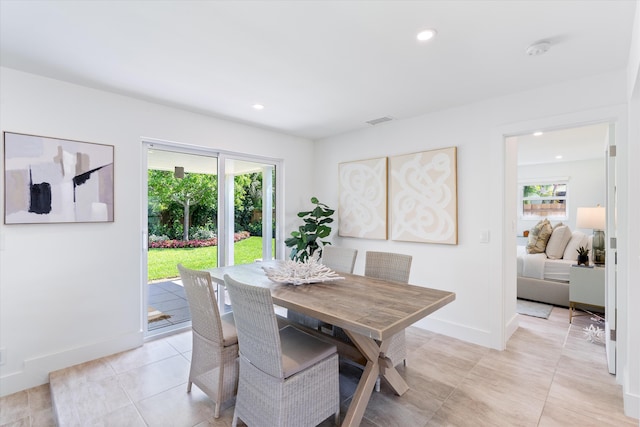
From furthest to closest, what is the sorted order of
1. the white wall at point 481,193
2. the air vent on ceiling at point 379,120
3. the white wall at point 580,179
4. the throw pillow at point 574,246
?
the white wall at point 580,179, the throw pillow at point 574,246, the air vent on ceiling at point 379,120, the white wall at point 481,193

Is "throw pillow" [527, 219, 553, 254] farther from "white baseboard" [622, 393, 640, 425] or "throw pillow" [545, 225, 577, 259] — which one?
"white baseboard" [622, 393, 640, 425]

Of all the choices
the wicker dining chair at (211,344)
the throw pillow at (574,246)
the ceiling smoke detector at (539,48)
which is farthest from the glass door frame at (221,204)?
the throw pillow at (574,246)

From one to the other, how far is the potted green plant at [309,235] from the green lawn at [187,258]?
0.57 meters

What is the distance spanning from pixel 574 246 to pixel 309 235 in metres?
3.99

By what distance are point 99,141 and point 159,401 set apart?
2286mm

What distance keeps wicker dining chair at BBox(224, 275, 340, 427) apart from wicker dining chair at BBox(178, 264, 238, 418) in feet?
0.59

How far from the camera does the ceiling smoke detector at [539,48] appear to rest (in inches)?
79.7

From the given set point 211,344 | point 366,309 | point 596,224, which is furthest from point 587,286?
point 211,344

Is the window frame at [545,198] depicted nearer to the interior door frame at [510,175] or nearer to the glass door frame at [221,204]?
the interior door frame at [510,175]

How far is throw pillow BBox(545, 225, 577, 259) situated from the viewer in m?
4.68

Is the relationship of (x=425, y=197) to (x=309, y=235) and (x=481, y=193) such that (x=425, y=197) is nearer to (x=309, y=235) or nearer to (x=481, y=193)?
(x=481, y=193)

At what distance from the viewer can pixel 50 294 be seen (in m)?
2.57

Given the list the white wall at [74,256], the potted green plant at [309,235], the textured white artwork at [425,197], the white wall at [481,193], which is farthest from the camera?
the potted green plant at [309,235]

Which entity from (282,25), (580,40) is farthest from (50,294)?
(580,40)
